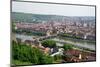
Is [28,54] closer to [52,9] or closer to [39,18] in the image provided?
[39,18]

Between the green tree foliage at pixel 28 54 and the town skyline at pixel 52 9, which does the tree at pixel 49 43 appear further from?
the town skyline at pixel 52 9

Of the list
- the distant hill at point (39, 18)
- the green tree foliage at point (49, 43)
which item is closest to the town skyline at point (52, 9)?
the distant hill at point (39, 18)

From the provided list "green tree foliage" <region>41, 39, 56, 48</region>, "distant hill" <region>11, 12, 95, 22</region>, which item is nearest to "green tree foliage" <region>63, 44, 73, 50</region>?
"green tree foliage" <region>41, 39, 56, 48</region>

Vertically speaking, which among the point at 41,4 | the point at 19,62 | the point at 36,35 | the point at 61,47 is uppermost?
the point at 41,4

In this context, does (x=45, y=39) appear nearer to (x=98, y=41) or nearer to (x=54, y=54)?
(x=54, y=54)

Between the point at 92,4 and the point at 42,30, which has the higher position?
the point at 92,4

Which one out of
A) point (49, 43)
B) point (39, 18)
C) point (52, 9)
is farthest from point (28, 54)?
point (52, 9)

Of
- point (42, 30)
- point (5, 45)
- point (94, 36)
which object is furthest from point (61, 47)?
point (5, 45)

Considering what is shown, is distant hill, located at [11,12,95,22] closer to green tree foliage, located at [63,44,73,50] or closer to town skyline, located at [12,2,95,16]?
town skyline, located at [12,2,95,16]
